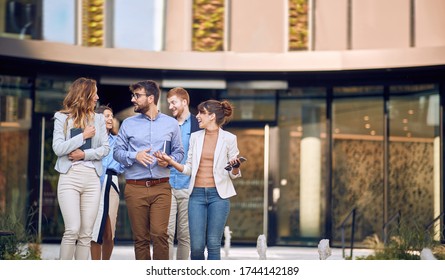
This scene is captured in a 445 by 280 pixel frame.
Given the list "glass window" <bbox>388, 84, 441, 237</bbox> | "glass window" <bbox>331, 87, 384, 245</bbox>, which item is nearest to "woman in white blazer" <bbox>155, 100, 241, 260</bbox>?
"glass window" <bbox>388, 84, 441, 237</bbox>

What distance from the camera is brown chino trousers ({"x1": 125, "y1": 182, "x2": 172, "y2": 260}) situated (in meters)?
9.92

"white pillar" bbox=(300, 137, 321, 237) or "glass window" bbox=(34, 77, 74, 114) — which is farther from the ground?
"glass window" bbox=(34, 77, 74, 114)

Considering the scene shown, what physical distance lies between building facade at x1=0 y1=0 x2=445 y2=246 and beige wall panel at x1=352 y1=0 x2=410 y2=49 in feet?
0.07

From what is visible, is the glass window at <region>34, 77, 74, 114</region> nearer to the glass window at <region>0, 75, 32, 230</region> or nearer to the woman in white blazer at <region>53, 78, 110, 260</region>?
the glass window at <region>0, 75, 32, 230</region>

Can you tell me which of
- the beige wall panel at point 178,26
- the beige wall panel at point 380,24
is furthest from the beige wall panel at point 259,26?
the beige wall panel at point 380,24

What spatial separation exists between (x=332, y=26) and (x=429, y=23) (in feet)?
6.20

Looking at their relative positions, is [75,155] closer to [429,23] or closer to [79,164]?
[79,164]

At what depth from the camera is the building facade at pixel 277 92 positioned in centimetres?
1897

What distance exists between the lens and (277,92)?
20156 mm

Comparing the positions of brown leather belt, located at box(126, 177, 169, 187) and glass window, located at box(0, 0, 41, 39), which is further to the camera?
glass window, located at box(0, 0, 41, 39)

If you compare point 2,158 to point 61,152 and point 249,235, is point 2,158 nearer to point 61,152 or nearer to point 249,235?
point 249,235

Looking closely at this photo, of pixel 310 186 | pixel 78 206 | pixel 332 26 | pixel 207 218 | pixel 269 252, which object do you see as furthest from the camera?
pixel 310 186

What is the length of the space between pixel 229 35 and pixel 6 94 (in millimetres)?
4541

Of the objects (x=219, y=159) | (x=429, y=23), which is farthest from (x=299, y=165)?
(x=219, y=159)
